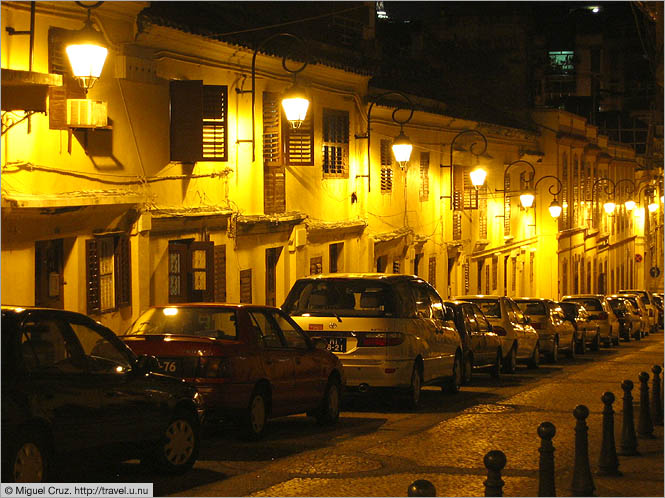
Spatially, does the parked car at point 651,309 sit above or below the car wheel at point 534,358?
above

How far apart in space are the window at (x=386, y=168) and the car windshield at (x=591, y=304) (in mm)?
8367

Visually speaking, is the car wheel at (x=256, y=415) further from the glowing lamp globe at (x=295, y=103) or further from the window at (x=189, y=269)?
the glowing lamp globe at (x=295, y=103)

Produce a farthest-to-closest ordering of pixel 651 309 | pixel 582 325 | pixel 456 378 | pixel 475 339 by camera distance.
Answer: pixel 651 309, pixel 582 325, pixel 475 339, pixel 456 378

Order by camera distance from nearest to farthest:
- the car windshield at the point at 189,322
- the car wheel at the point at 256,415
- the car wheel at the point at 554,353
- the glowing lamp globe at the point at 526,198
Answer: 1. the car wheel at the point at 256,415
2. the car windshield at the point at 189,322
3. the car wheel at the point at 554,353
4. the glowing lamp globe at the point at 526,198

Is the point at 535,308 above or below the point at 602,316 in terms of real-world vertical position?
above

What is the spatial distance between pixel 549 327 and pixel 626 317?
13547mm

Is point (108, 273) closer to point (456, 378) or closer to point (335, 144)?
point (456, 378)

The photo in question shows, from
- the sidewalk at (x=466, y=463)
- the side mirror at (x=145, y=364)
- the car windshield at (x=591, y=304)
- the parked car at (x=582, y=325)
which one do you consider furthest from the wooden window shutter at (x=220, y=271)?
the car windshield at (x=591, y=304)

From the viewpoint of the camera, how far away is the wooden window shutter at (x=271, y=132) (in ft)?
78.4

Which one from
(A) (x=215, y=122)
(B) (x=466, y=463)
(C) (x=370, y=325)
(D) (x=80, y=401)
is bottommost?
(B) (x=466, y=463)

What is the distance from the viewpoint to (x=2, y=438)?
861 centimetres

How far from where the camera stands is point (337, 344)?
1600 cm

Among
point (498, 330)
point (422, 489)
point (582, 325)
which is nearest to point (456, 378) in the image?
point (498, 330)

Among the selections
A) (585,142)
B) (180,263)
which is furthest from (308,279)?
(585,142)
